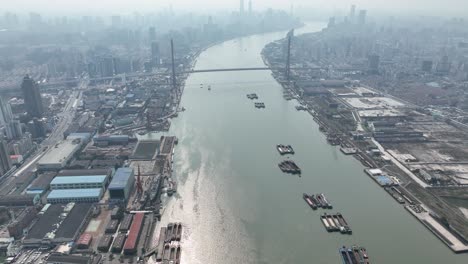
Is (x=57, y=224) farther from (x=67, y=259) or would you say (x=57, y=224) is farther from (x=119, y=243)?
(x=119, y=243)

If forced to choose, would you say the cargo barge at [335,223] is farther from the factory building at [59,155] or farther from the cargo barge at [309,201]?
the factory building at [59,155]

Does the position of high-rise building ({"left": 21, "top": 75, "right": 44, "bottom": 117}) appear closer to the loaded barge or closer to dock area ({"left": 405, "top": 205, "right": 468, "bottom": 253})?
the loaded barge

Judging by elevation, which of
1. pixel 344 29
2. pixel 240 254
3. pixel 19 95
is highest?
pixel 344 29

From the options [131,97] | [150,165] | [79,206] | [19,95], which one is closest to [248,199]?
[150,165]

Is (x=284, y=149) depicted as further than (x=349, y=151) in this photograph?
Yes

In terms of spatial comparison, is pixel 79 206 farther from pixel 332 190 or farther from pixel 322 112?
pixel 322 112

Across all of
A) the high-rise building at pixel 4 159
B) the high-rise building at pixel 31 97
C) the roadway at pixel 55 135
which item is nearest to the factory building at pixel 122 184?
the roadway at pixel 55 135

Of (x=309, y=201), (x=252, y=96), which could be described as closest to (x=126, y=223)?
(x=309, y=201)
